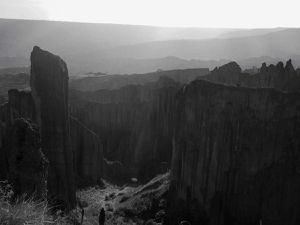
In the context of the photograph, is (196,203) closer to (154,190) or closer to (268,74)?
(154,190)

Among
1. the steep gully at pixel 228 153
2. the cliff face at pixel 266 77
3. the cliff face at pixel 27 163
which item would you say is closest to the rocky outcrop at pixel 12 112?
the steep gully at pixel 228 153

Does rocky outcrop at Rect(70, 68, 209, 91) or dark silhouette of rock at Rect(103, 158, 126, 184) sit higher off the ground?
rocky outcrop at Rect(70, 68, 209, 91)

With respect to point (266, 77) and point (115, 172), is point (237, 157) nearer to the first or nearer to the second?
point (266, 77)

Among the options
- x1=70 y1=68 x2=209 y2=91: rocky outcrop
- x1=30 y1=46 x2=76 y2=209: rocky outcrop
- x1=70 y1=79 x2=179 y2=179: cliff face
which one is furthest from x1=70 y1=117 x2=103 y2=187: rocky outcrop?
x1=70 y1=68 x2=209 y2=91: rocky outcrop

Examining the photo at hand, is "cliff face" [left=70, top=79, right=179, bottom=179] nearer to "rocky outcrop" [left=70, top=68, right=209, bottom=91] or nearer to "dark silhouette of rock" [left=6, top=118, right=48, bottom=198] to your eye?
"rocky outcrop" [left=70, top=68, right=209, bottom=91]

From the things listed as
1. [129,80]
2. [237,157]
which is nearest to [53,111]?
[237,157]

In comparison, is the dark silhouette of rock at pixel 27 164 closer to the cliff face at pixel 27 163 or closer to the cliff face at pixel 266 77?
the cliff face at pixel 27 163
